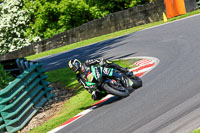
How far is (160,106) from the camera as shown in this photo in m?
7.79

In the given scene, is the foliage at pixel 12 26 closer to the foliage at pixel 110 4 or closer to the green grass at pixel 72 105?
the foliage at pixel 110 4

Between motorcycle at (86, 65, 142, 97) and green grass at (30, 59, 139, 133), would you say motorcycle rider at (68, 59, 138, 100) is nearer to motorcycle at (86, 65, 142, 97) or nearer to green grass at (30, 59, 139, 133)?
motorcycle at (86, 65, 142, 97)

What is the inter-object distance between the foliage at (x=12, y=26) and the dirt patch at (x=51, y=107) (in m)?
23.0

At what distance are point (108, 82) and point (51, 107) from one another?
122 inches

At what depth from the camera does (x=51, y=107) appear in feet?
38.2

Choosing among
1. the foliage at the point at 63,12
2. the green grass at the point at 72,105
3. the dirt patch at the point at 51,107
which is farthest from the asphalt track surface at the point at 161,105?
the foliage at the point at 63,12

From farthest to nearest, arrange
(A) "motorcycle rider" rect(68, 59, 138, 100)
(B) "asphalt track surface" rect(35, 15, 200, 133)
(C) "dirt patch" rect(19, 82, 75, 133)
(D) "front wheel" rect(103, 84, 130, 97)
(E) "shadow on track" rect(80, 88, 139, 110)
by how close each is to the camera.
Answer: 1. (C) "dirt patch" rect(19, 82, 75, 133)
2. (E) "shadow on track" rect(80, 88, 139, 110)
3. (A) "motorcycle rider" rect(68, 59, 138, 100)
4. (D) "front wheel" rect(103, 84, 130, 97)
5. (B) "asphalt track surface" rect(35, 15, 200, 133)

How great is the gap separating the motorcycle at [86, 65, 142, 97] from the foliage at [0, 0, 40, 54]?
90.4ft

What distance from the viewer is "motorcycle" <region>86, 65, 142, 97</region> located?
360 inches

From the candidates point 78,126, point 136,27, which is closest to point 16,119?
point 78,126

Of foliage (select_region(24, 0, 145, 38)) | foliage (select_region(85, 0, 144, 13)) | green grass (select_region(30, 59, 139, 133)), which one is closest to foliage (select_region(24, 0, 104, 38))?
foliage (select_region(24, 0, 145, 38))

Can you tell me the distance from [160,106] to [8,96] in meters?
4.35

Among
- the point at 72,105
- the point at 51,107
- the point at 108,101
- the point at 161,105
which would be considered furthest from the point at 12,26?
the point at 161,105

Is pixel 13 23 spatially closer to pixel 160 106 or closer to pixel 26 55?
pixel 26 55
